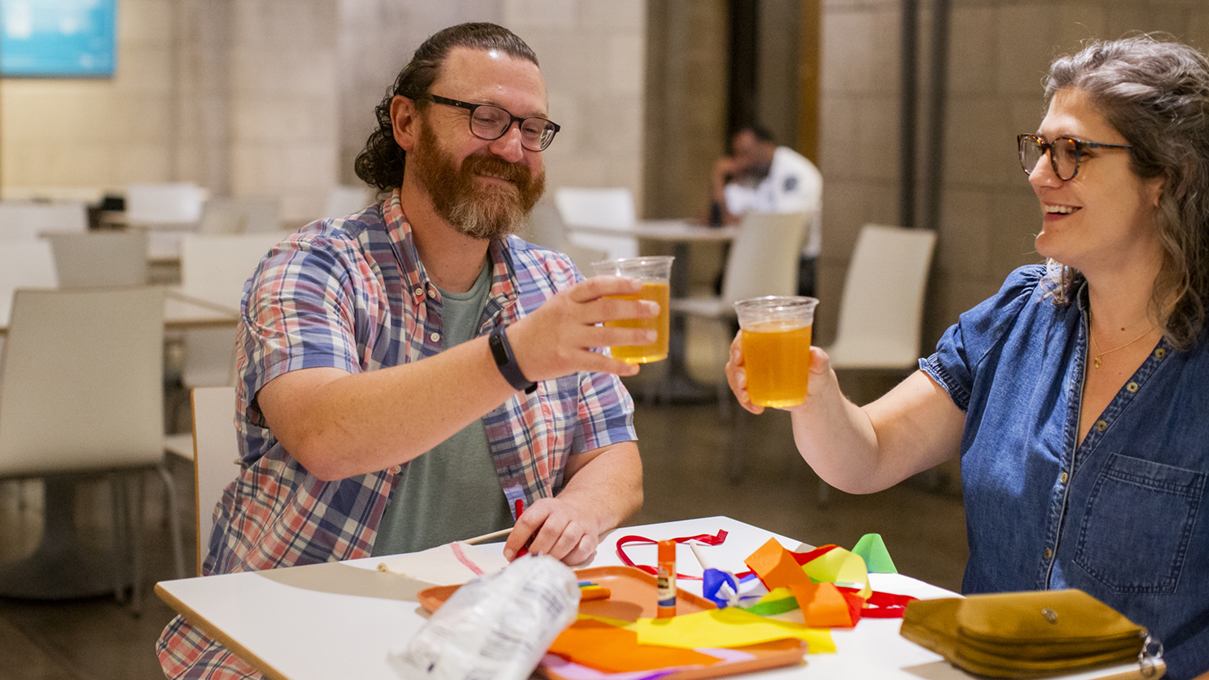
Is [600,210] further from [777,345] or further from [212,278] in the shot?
[777,345]

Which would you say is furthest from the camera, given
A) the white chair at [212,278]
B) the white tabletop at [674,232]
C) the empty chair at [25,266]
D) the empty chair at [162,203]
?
the empty chair at [162,203]

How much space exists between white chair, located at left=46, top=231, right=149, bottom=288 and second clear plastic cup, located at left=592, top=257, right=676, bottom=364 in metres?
4.13

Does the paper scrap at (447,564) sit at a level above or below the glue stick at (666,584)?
below

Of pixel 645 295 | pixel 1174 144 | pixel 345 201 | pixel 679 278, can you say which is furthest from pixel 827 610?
pixel 345 201

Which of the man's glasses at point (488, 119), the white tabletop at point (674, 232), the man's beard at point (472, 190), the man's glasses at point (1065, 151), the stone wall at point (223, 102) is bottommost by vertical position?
the white tabletop at point (674, 232)

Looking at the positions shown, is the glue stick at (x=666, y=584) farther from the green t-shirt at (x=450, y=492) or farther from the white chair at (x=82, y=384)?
the white chair at (x=82, y=384)

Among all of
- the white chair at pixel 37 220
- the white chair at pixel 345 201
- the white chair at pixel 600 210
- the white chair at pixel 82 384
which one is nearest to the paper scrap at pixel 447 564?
the white chair at pixel 82 384

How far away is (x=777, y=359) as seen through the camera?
152cm

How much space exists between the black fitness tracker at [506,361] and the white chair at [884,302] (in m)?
3.53

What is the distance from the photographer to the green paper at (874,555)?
1.73m

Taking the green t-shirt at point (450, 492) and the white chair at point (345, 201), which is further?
the white chair at point (345, 201)

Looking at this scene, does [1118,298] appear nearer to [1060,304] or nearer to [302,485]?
[1060,304]

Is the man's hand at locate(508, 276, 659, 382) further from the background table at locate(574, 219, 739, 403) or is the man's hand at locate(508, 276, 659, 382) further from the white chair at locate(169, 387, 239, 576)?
the background table at locate(574, 219, 739, 403)

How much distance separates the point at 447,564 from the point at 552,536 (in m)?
0.14
